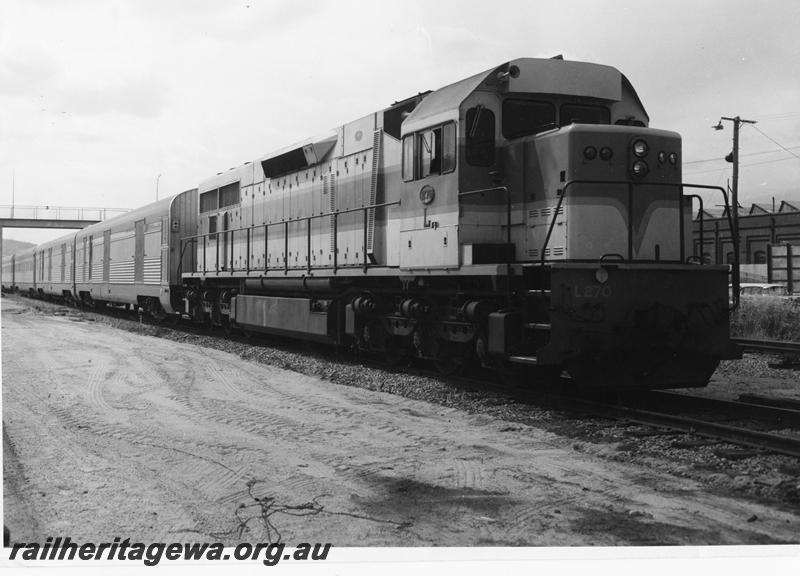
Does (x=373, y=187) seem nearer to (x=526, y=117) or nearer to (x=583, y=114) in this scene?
(x=526, y=117)

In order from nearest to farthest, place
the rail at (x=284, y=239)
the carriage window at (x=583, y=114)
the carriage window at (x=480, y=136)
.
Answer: the carriage window at (x=480, y=136), the carriage window at (x=583, y=114), the rail at (x=284, y=239)

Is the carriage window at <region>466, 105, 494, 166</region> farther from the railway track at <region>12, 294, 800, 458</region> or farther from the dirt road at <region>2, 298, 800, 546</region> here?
the dirt road at <region>2, 298, 800, 546</region>

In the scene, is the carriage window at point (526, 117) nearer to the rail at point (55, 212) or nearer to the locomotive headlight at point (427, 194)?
the locomotive headlight at point (427, 194)

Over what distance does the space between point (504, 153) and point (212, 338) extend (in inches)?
342

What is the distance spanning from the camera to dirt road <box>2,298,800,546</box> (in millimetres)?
3959

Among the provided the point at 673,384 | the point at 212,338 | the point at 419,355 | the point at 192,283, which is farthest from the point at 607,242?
the point at 192,283

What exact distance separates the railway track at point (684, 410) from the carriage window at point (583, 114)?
2910mm

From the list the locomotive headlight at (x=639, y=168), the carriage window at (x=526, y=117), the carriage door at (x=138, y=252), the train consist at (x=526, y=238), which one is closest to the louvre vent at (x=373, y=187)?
the train consist at (x=526, y=238)

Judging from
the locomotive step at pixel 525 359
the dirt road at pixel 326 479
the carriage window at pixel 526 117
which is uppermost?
the carriage window at pixel 526 117

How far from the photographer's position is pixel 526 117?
7.80 meters

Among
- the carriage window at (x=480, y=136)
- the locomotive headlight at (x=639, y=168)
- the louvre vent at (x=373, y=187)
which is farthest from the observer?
the louvre vent at (x=373, y=187)

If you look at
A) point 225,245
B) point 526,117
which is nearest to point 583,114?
point 526,117

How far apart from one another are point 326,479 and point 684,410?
3.93 meters

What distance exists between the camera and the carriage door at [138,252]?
727 inches
